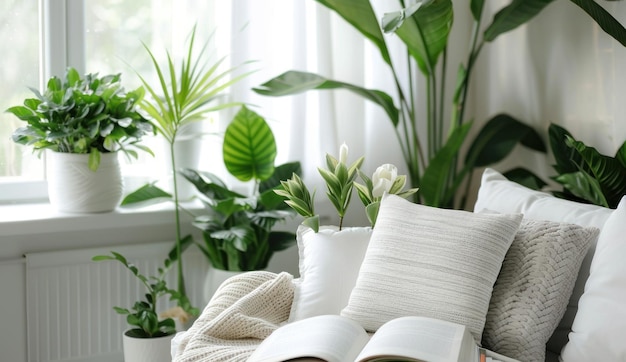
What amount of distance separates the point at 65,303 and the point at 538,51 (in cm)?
212

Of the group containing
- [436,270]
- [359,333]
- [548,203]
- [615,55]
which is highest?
[615,55]

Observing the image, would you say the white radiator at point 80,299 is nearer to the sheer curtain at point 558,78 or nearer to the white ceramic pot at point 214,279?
the white ceramic pot at point 214,279

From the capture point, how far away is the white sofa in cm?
184

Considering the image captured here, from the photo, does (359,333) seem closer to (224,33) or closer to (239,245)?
(239,245)

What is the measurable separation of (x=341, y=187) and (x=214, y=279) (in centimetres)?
110

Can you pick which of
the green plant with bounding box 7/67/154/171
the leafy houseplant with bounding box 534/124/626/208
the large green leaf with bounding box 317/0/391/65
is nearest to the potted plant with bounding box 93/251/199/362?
the green plant with bounding box 7/67/154/171

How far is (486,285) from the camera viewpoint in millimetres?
1885

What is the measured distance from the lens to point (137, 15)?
3.28 metres

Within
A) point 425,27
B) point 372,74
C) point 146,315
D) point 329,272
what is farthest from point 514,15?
point 146,315

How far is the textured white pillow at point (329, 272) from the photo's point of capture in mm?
2125

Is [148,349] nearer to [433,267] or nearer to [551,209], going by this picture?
[433,267]

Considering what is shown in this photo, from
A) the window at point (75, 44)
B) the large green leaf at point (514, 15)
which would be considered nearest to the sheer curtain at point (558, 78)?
the large green leaf at point (514, 15)

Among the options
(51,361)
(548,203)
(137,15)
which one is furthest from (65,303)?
(548,203)

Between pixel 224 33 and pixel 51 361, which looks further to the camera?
pixel 224 33
